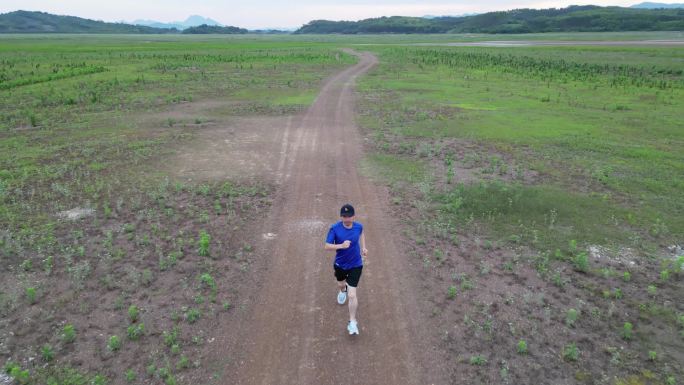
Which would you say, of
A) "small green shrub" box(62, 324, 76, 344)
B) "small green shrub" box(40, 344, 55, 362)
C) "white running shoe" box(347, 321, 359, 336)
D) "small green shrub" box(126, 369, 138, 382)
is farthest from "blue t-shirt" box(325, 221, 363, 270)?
"small green shrub" box(40, 344, 55, 362)

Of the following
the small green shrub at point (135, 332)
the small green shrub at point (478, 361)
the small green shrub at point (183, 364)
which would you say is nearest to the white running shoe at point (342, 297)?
the small green shrub at point (478, 361)

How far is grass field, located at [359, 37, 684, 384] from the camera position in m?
7.19

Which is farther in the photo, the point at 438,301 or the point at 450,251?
the point at 450,251

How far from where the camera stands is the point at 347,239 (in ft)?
22.9

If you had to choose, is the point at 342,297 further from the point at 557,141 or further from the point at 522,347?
the point at 557,141

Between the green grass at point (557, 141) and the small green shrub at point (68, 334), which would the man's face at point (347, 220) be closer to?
the small green shrub at point (68, 334)

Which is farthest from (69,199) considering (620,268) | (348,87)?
(348,87)

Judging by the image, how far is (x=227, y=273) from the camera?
926 cm

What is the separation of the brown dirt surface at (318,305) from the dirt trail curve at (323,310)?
0.02 m

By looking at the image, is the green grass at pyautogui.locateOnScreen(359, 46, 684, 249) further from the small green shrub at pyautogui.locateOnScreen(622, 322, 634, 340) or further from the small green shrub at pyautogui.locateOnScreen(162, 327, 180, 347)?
the small green shrub at pyautogui.locateOnScreen(162, 327, 180, 347)

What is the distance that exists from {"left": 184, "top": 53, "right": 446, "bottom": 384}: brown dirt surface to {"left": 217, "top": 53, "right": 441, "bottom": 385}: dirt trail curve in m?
0.02

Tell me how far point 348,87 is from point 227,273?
1160 inches

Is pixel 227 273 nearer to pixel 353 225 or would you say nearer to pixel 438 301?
pixel 353 225

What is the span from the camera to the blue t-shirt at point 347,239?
6980mm
